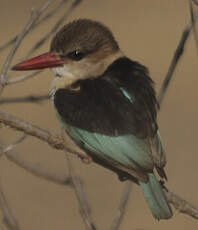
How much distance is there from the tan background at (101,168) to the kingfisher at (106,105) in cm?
255

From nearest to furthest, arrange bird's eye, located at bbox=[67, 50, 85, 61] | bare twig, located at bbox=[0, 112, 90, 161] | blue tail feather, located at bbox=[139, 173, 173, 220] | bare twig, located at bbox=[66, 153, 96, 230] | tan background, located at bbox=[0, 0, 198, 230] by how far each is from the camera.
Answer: bare twig, located at bbox=[66, 153, 96, 230] → bare twig, located at bbox=[0, 112, 90, 161] → blue tail feather, located at bbox=[139, 173, 173, 220] → bird's eye, located at bbox=[67, 50, 85, 61] → tan background, located at bbox=[0, 0, 198, 230]

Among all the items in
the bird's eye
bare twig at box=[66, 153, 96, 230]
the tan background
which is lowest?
the tan background

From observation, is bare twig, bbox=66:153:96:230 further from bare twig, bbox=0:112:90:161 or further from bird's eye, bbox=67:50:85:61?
bird's eye, bbox=67:50:85:61

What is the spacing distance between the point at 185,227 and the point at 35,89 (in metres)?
2.67

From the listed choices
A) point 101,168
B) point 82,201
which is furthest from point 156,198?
point 101,168

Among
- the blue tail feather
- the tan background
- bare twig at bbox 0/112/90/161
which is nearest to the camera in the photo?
bare twig at bbox 0/112/90/161

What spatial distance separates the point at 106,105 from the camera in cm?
364

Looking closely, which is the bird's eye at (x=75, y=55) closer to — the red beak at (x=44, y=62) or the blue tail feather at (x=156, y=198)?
the red beak at (x=44, y=62)

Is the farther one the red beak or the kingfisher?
the red beak

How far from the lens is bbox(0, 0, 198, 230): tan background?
657 centimetres

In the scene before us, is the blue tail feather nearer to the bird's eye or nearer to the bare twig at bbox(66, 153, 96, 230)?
the bare twig at bbox(66, 153, 96, 230)

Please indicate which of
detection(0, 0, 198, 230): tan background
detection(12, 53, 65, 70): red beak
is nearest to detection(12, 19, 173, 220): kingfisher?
detection(12, 53, 65, 70): red beak

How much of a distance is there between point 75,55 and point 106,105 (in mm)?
564

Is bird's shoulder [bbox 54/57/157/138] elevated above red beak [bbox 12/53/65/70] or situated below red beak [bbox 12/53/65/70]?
below
